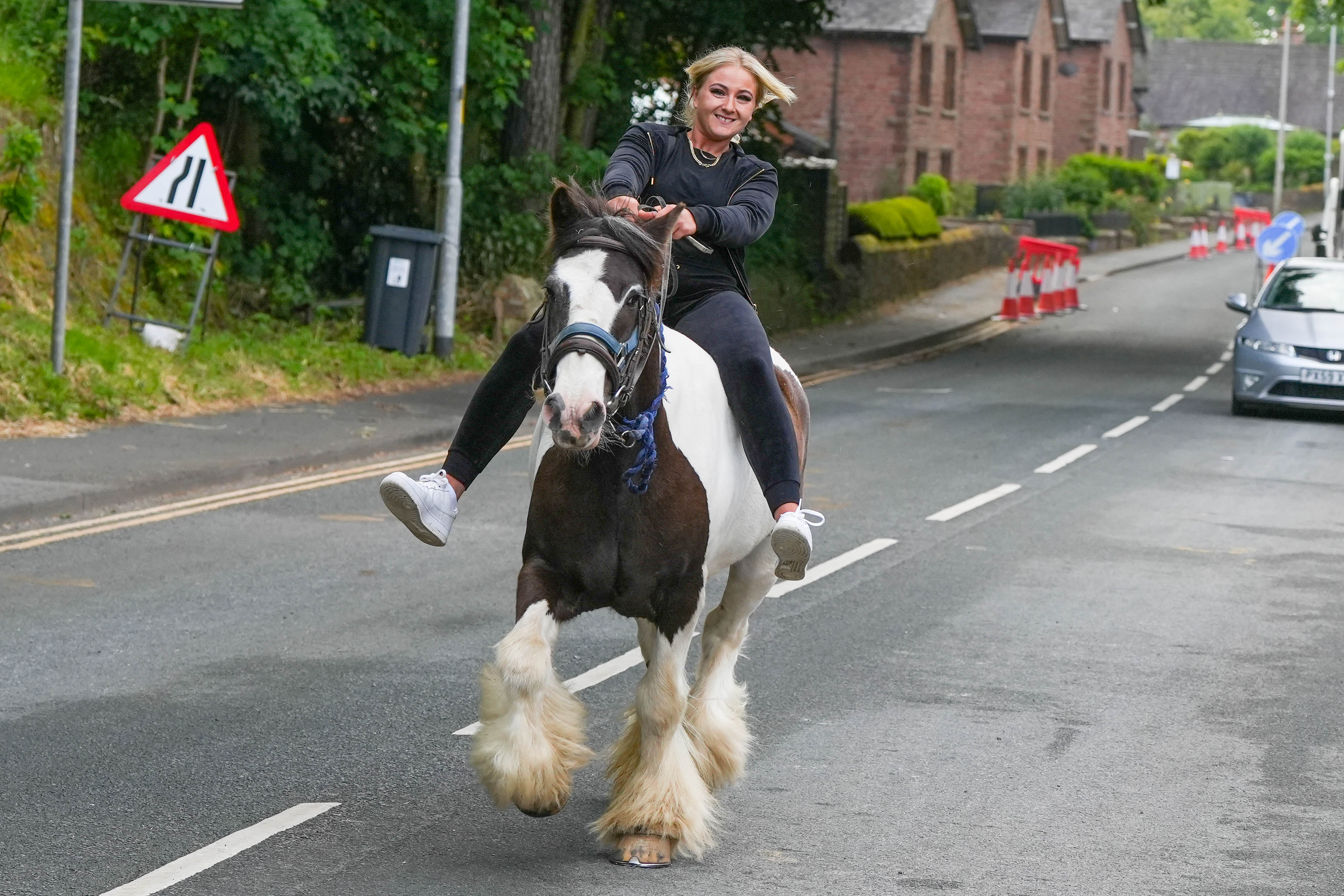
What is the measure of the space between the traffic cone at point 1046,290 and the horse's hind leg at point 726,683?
30.0m

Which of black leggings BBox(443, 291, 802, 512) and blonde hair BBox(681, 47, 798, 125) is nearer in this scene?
black leggings BBox(443, 291, 802, 512)

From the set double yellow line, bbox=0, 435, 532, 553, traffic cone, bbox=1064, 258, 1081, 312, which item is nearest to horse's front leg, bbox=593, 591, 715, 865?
double yellow line, bbox=0, 435, 532, 553

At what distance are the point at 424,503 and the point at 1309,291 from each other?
17.8 m

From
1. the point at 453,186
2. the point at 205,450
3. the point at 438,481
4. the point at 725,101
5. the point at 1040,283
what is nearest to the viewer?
the point at 725,101

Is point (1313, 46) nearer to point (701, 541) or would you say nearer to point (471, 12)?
point (471, 12)

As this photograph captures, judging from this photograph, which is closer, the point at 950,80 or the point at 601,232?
the point at 601,232

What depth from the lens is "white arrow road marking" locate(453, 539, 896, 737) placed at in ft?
24.5

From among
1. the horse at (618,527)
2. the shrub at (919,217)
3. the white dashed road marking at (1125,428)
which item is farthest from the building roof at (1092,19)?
the horse at (618,527)

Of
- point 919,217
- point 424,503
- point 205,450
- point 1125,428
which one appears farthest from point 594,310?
point 919,217

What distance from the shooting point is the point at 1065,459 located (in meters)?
16.2

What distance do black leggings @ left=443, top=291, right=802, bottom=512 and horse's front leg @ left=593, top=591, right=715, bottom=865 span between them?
22.9 inches

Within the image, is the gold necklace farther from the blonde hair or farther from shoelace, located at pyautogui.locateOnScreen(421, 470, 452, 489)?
shoelace, located at pyautogui.locateOnScreen(421, 470, 452, 489)

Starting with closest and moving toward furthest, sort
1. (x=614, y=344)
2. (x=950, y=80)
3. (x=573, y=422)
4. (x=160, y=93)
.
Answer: (x=573, y=422), (x=614, y=344), (x=160, y=93), (x=950, y=80)

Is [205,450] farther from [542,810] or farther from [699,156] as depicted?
[542,810]
